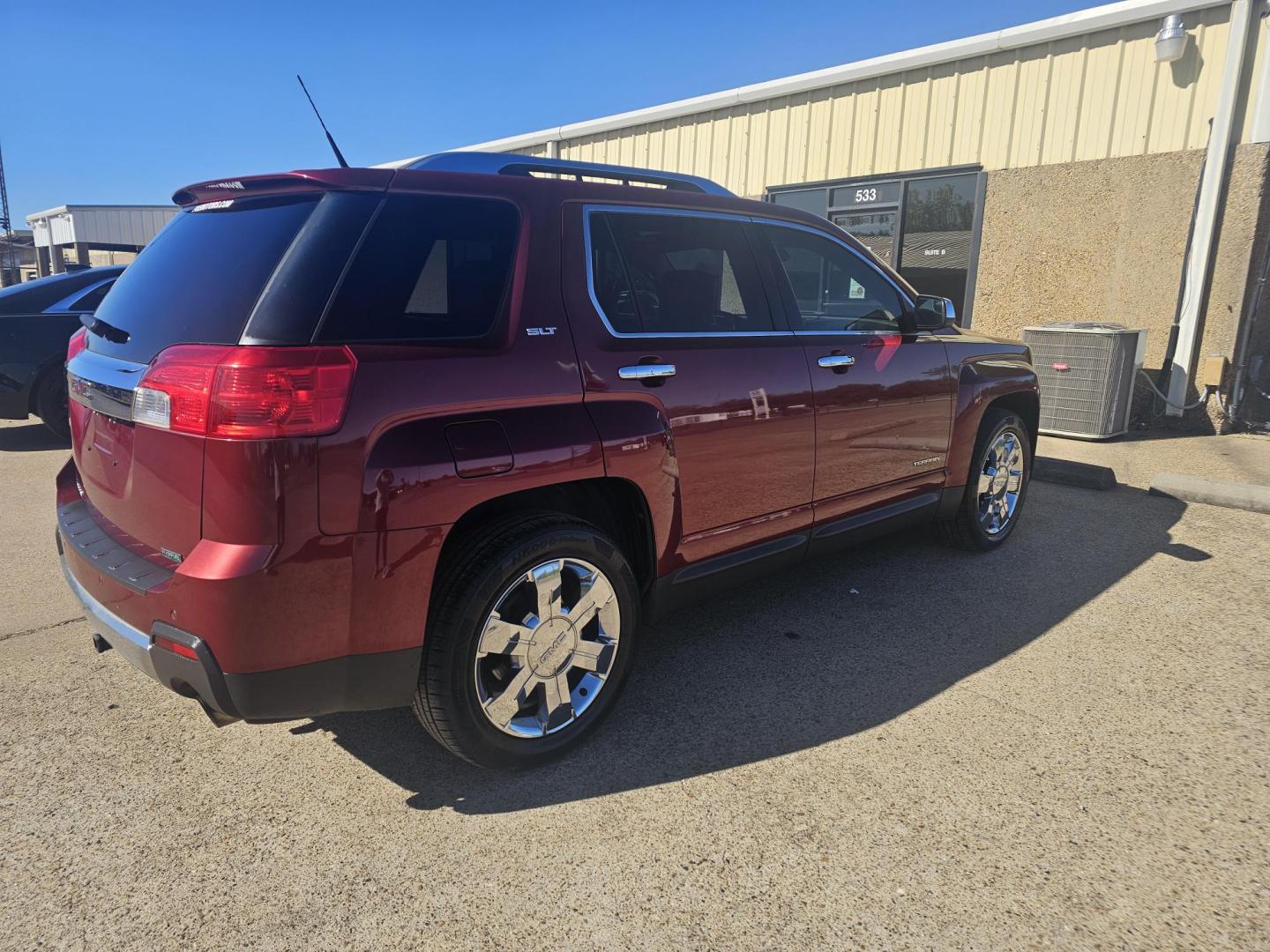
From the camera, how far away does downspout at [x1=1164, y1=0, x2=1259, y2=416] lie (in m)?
7.57

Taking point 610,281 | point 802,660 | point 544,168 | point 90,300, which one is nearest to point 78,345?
point 544,168

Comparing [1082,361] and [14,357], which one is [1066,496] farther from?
[14,357]

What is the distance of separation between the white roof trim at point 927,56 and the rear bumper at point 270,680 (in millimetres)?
4741

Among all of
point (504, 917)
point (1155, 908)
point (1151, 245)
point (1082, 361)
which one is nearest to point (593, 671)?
point (504, 917)

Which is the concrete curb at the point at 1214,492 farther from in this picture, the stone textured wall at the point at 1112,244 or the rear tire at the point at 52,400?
the rear tire at the point at 52,400

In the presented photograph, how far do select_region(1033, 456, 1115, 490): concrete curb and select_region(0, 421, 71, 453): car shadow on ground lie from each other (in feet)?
28.3

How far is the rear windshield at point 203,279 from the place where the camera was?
225 centimetres

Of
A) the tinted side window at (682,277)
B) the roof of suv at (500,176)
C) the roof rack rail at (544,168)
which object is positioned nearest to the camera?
the roof of suv at (500,176)

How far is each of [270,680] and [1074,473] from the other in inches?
246

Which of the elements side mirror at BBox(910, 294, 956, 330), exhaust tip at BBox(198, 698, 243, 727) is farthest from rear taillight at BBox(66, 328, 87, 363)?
side mirror at BBox(910, 294, 956, 330)

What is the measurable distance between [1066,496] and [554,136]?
429 inches

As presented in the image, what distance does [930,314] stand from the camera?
166 inches

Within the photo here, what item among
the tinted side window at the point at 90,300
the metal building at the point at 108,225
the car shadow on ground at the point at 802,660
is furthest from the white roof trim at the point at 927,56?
the metal building at the point at 108,225

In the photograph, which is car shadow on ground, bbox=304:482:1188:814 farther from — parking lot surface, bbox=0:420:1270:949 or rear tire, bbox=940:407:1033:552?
rear tire, bbox=940:407:1033:552
